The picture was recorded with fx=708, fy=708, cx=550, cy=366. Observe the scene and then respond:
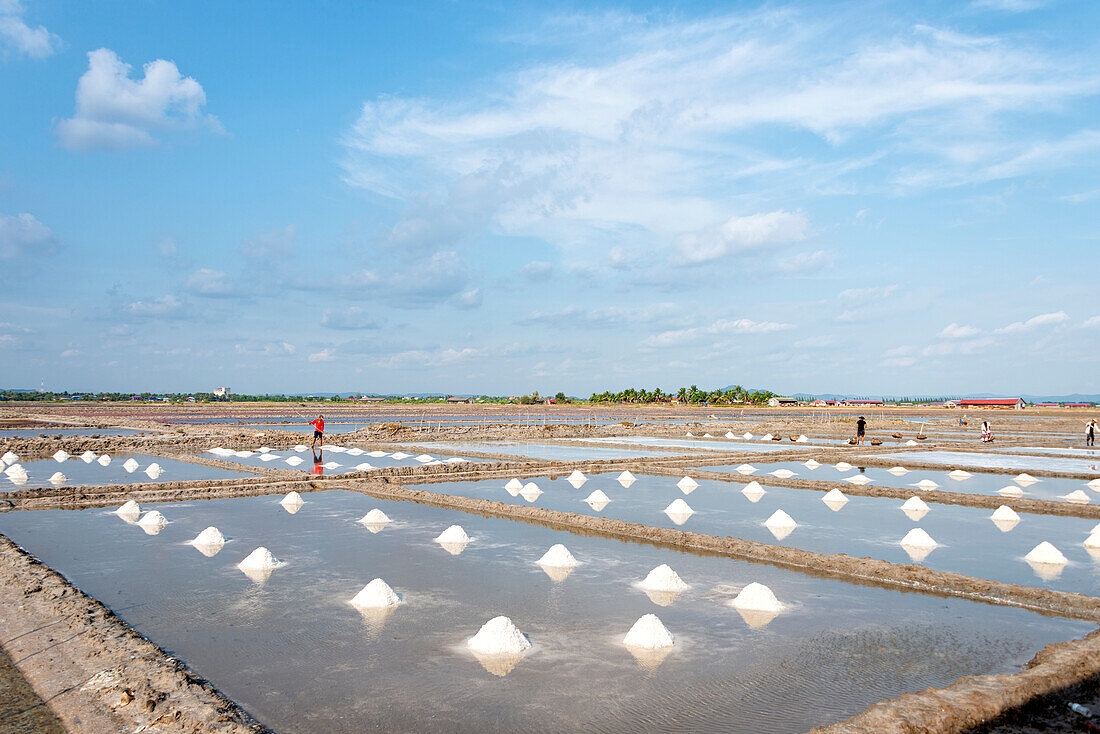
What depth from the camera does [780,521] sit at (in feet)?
37.9

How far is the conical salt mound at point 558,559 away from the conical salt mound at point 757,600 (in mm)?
2299

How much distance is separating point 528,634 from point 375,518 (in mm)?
6155

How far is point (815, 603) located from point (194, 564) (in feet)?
23.8

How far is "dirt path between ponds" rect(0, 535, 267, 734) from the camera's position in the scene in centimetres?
445

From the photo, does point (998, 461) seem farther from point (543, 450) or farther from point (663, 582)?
point (663, 582)

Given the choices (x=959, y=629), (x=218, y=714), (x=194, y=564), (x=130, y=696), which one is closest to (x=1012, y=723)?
Result: (x=959, y=629)

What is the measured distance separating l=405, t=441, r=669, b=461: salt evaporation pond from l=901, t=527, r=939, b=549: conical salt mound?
41.5 ft

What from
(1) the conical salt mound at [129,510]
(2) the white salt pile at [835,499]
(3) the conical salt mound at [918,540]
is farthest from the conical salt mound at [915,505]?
(1) the conical salt mound at [129,510]

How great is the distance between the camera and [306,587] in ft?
25.2

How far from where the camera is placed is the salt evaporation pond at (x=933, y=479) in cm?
1586

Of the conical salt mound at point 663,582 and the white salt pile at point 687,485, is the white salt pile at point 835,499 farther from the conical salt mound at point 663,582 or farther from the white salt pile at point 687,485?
the conical salt mound at point 663,582

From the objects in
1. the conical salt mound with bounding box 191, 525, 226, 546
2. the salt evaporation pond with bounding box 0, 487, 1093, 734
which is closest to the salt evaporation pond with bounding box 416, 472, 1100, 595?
the salt evaporation pond with bounding box 0, 487, 1093, 734

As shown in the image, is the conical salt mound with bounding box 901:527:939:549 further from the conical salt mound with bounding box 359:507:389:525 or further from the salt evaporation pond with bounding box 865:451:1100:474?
the salt evaporation pond with bounding box 865:451:1100:474

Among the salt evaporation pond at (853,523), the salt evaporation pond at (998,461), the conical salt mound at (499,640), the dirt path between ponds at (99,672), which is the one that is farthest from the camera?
the salt evaporation pond at (998,461)
